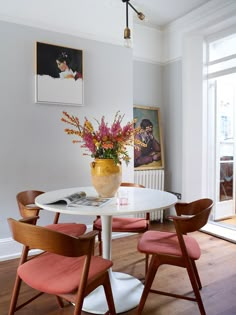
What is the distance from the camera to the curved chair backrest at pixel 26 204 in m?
2.07

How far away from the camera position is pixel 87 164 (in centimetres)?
323

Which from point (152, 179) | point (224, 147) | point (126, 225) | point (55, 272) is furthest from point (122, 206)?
point (224, 147)

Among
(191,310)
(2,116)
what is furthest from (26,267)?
(2,116)

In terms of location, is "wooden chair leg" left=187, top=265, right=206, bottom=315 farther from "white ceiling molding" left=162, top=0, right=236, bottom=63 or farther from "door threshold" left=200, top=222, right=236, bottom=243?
"white ceiling molding" left=162, top=0, right=236, bottom=63

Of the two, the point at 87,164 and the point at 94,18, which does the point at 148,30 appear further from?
the point at 87,164

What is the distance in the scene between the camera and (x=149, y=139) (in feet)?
13.3

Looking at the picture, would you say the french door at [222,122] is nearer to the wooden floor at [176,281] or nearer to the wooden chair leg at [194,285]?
the wooden floor at [176,281]

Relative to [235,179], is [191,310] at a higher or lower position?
lower

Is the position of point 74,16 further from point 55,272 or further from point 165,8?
point 55,272

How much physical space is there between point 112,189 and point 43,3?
219cm

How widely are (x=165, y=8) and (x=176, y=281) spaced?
330 centimetres

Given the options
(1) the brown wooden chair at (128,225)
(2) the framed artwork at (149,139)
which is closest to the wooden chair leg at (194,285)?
(1) the brown wooden chair at (128,225)

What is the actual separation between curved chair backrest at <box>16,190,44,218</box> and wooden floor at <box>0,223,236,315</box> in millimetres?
671

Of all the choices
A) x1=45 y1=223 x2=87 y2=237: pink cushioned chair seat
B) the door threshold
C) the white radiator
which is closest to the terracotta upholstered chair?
x1=45 y1=223 x2=87 y2=237: pink cushioned chair seat
